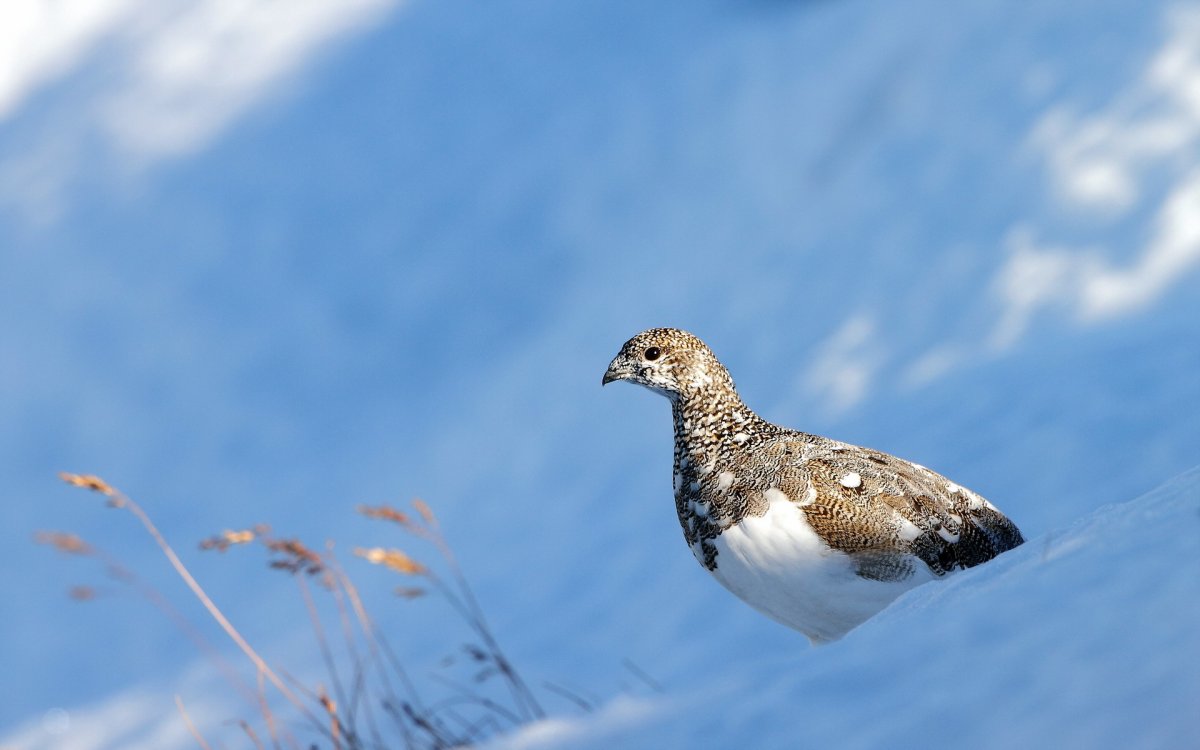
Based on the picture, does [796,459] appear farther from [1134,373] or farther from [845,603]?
[1134,373]

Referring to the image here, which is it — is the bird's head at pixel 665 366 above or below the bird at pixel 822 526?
above

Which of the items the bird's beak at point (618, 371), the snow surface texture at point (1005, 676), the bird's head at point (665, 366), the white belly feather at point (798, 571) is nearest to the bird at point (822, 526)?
the white belly feather at point (798, 571)

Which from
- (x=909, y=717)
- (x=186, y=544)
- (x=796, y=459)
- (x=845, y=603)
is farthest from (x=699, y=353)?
(x=186, y=544)

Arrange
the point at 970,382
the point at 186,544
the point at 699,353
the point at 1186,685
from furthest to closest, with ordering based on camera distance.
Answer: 1. the point at 186,544
2. the point at 970,382
3. the point at 699,353
4. the point at 1186,685

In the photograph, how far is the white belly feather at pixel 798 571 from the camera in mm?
3457

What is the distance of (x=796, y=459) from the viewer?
3.71 meters

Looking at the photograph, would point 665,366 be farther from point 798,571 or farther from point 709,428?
point 798,571

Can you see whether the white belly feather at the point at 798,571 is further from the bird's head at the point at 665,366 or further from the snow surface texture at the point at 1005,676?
the snow surface texture at the point at 1005,676

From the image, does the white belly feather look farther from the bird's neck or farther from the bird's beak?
the bird's beak

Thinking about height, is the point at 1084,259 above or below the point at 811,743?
above

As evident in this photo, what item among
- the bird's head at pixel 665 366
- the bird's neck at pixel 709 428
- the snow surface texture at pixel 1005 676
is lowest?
the snow surface texture at pixel 1005 676

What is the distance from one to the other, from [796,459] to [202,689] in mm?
5736

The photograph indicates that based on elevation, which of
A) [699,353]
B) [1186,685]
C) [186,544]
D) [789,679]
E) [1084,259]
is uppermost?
[186,544]

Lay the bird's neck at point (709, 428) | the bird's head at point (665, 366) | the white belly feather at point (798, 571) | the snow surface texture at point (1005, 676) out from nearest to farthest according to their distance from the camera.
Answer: the snow surface texture at point (1005, 676), the white belly feather at point (798, 571), the bird's neck at point (709, 428), the bird's head at point (665, 366)
